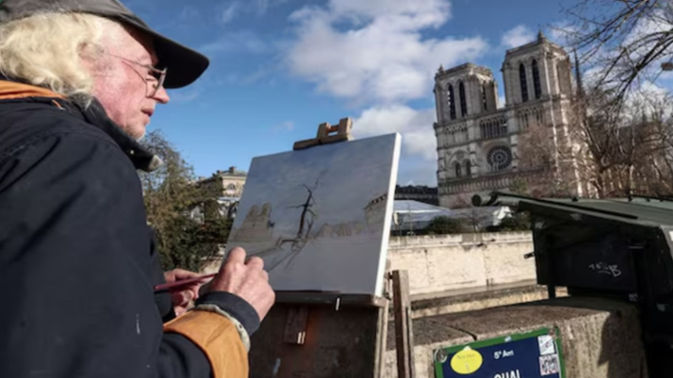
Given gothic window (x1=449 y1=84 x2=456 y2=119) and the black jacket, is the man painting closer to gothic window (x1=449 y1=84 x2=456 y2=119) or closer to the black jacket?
the black jacket

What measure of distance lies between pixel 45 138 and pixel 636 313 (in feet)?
12.0

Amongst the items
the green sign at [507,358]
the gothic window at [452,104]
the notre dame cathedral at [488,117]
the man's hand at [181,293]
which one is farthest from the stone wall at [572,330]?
the gothic window at [452,104]

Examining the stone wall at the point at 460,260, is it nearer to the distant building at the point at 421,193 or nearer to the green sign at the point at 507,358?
the green sign at the point at 507,358

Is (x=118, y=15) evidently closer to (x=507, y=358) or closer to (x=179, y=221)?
(x=507, y=358)

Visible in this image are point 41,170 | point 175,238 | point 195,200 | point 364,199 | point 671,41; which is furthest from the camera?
point 195,200

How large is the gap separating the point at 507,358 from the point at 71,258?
2492 mm

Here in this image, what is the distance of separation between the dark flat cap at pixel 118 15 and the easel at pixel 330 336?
125cm

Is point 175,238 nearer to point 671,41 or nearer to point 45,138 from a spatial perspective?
point 671,41

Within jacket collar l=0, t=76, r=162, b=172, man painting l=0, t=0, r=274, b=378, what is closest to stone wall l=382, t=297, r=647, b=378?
man painting l=0, t=0, r=274, b=378

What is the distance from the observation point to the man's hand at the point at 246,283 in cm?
129

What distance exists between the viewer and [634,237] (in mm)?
3342

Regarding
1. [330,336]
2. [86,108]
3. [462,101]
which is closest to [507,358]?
[330,336]

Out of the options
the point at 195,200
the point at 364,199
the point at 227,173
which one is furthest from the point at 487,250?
the point at 227,173

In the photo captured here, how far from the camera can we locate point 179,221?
14.0 meters
